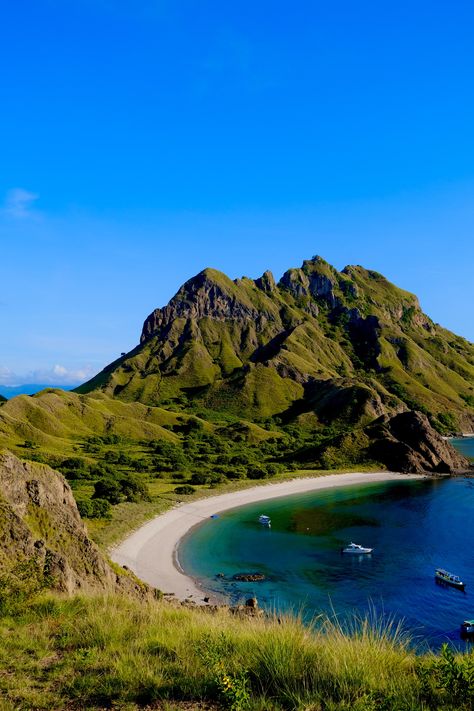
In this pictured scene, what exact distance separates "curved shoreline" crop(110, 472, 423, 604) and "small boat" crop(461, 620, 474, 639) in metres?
23.8

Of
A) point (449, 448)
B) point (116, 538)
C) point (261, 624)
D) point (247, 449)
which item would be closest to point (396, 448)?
point (449, 448)

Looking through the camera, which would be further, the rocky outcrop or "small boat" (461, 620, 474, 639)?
the rocky outcrop

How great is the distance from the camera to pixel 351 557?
67.1 meters

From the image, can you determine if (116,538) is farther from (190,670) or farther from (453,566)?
(190,670)

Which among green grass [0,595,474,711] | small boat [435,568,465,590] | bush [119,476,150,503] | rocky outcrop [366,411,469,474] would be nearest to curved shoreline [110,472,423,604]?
bush [119,476,150,503]

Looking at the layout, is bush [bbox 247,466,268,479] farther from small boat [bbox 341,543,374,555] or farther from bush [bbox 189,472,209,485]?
Answer: small boat [bbox 341,543,374,555]

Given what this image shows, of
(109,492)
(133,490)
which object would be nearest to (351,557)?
(133,490)

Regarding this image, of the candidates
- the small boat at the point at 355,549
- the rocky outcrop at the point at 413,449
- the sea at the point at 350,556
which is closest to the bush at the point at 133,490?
the sea at the point at 350,556

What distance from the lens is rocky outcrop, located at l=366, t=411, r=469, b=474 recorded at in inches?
5610

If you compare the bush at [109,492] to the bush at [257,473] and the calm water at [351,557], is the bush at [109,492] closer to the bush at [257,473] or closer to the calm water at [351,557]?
the calm water at [351,557]

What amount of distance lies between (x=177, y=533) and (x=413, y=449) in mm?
94751

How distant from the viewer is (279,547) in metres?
73.1

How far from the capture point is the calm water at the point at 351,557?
164 feet

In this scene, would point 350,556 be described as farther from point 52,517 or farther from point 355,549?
point 52,517
